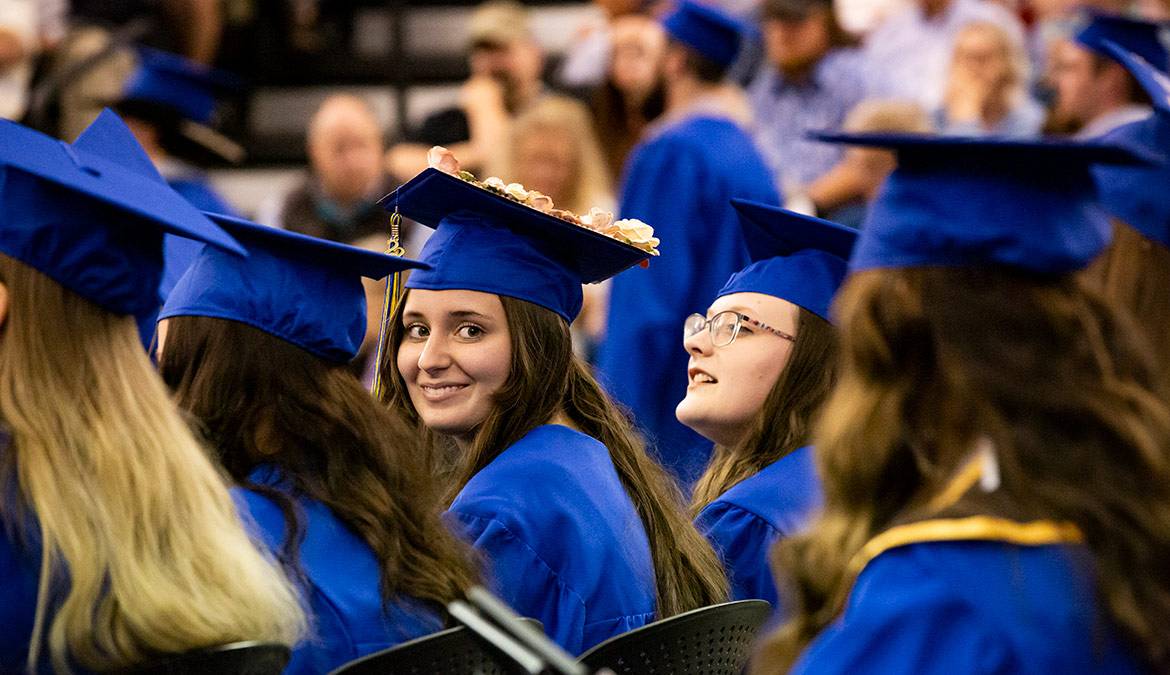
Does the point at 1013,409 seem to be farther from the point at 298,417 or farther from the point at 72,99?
the point at 72,99

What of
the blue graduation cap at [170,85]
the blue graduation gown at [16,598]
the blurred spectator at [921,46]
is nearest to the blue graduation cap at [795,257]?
the blue graduation gown at [16,598]

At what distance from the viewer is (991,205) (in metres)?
1.90

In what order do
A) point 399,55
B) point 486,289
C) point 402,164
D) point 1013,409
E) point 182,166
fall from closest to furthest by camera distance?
1. point 1013,409
2. point 486,289
3. point 182,166
4. point 402,164
5. point 399,55

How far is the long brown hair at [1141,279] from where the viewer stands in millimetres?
2518

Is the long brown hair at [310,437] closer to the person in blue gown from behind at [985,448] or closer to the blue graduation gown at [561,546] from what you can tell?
the blue graduation gown at [561,546]

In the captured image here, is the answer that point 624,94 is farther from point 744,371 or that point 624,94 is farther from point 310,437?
point 310,437

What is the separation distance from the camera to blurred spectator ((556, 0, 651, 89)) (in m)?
8.25

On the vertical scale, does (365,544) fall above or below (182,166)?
below

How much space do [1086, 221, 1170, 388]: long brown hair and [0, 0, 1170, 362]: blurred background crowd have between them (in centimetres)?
309

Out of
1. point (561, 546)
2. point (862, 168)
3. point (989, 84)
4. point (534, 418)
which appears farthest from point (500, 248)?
point (989, 84)

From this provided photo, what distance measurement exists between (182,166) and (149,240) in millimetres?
4144

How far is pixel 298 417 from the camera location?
2893mm

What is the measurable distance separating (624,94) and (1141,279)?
4.64m

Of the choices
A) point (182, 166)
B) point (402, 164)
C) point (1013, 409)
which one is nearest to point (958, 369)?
point (1013, 409)
